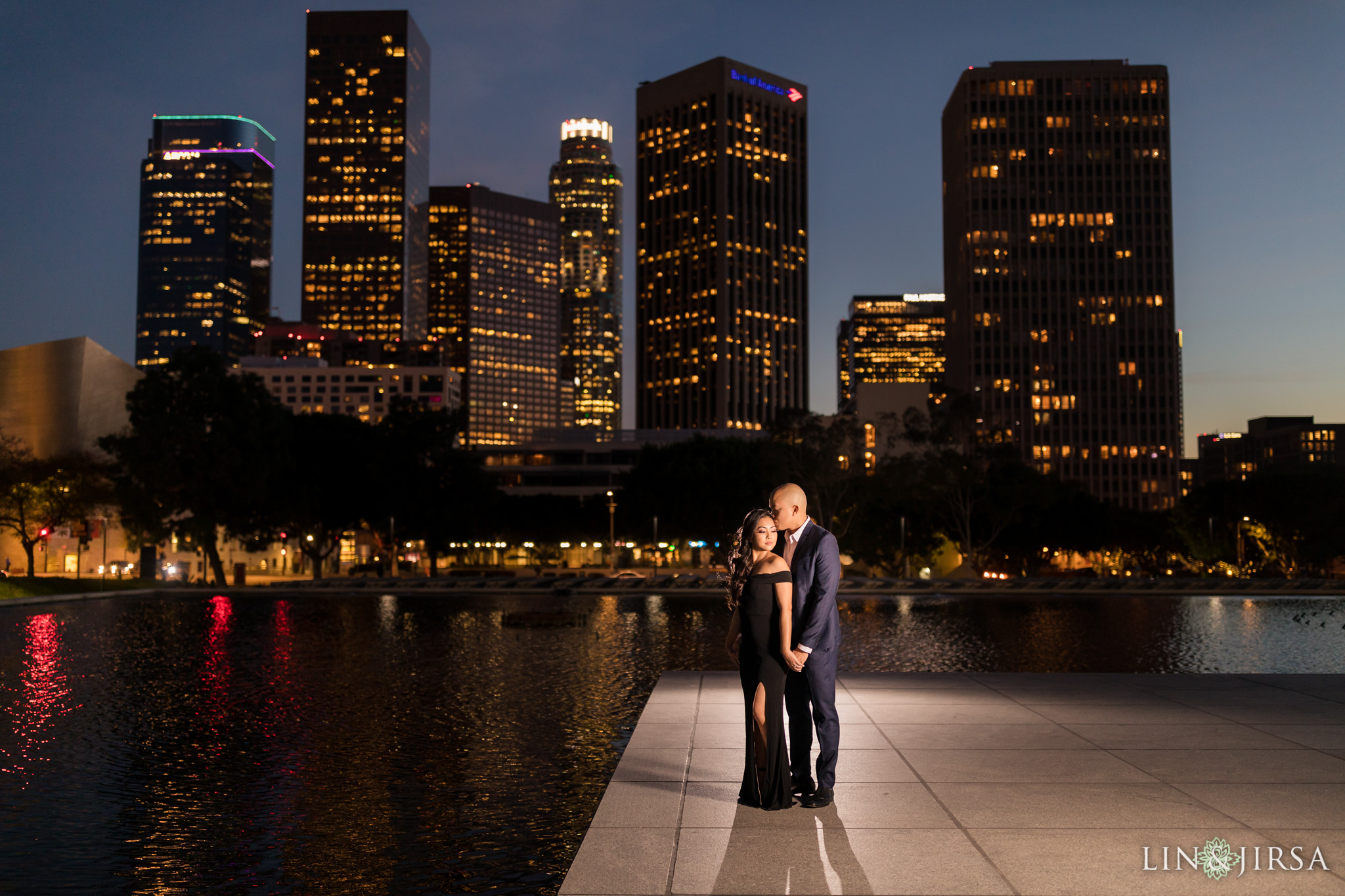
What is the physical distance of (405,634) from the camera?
25.9 metres

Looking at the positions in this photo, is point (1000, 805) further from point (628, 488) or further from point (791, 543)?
point (628, 488)

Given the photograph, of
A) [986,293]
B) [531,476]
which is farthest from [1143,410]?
[531,476]

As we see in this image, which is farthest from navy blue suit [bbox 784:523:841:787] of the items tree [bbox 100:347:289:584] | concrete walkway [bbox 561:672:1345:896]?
tree [bbox 100:347:289:584]

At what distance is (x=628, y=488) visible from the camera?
80.2 meters

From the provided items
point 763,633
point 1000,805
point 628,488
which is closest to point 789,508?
point 763,633

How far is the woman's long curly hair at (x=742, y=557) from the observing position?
731 centimetres

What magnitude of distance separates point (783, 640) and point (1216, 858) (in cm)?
318

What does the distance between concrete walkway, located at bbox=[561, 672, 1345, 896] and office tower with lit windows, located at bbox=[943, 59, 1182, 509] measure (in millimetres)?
164954

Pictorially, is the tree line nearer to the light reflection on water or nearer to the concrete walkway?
the light reflection on water

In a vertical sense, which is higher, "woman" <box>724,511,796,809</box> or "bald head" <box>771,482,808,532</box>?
"bald head" <box>771,482,808,532</box>

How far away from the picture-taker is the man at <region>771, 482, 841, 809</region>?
735cm

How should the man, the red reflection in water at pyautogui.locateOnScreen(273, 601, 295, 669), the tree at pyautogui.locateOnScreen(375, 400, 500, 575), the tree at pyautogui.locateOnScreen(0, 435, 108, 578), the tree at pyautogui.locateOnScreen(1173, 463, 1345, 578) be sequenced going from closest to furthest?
the man
the red reflection in water at pyautogui.locateOnScreen(273, 601, 295, 669)
the tree at pyautogui.locateOnScreen(0, 435, 108, 578)
the tree at pyautogui.locateOnScreen(1173, 463, 1345, 578)
the tree at pyautogui.locateOnScreen(375, 400, 500, 575)

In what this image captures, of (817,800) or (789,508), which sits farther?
(817,800)

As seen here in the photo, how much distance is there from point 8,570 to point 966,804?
276 ft
